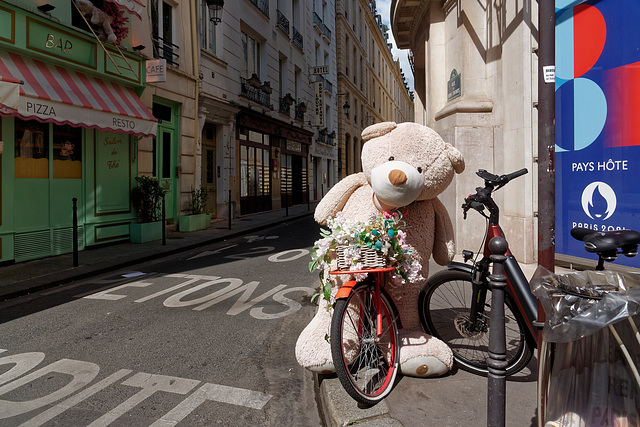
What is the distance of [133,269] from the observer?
730 centimetres

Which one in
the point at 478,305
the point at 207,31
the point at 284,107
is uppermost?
the point at 207,31

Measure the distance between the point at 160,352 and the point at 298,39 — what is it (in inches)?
805

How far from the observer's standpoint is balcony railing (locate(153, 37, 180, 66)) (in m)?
11.2

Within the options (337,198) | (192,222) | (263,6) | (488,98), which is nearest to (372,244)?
(337,198)

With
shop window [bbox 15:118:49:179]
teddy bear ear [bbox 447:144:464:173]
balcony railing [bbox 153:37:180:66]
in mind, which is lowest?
teddy bear ear [bbox 447:144:464:173]

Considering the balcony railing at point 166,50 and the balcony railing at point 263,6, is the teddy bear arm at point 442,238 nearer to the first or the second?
the balcony railing at point 166,50

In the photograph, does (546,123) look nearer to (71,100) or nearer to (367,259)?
(367,259)

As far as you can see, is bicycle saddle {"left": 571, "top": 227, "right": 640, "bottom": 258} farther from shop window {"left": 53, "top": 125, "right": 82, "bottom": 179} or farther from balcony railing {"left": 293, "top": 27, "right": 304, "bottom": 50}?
balcony railing {"left": 293, "top": 27, "right": 304, "bottom": 50}

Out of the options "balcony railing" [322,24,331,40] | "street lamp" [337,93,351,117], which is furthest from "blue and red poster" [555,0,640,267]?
"street lamp" [337,93,351,117]

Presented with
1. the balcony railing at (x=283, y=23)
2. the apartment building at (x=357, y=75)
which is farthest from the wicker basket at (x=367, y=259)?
the apartment building at (x=357, y=75)

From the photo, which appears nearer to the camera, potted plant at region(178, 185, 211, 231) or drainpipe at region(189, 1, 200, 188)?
potted plant at region(178, 185, 211, 231)

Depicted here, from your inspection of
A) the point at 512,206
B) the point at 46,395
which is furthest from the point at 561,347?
the point at 512,206

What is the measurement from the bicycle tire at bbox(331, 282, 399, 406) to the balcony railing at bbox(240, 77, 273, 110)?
14337 mm

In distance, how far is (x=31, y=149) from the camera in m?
7.71
